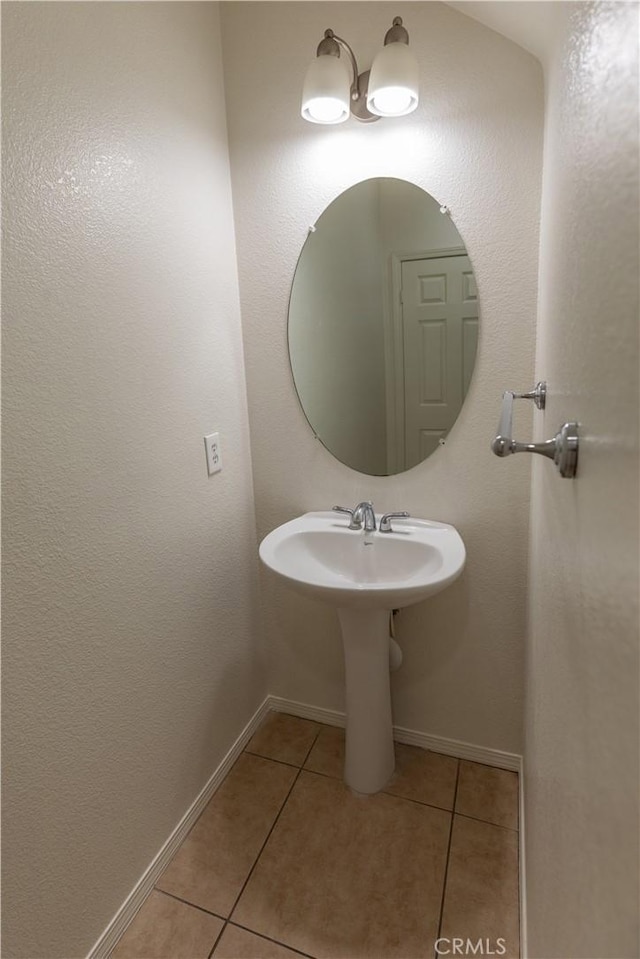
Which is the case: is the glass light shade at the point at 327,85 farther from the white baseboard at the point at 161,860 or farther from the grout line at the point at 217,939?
the grout line at the point at 217,939

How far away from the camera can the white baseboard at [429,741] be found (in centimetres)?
167

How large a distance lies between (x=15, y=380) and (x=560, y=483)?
0.95 metres

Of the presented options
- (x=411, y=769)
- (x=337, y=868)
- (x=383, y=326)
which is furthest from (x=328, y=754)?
(x=383, y=326)

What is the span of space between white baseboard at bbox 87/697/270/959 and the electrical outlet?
965 millimetres

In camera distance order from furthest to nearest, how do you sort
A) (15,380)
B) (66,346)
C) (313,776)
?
1. (313,776)
2. (66,346)
3. (15,380)

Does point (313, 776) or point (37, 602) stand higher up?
point (37, 602)

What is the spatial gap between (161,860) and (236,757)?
0.41 metres

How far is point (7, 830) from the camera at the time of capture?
936 mm

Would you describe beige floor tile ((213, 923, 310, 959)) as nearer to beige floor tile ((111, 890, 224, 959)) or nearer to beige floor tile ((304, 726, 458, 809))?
beige floor tile ((111, 890, 224, 959))

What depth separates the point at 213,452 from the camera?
1552 mm

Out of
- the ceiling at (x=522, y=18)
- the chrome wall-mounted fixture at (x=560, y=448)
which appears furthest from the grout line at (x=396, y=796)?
the ceiling at (x=522, y=18)

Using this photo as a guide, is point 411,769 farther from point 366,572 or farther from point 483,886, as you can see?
point 366,572

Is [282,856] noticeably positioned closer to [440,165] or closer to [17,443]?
[17,443]

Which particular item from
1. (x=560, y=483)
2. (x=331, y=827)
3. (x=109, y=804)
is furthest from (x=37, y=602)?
(x=331, y=827)
